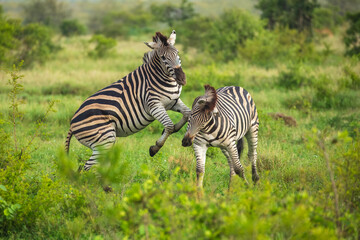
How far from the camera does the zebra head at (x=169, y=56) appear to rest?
5.36 m

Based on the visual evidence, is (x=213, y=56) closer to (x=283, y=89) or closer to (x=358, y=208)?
(x=283, y=89)

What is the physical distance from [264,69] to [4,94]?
32.9 ft

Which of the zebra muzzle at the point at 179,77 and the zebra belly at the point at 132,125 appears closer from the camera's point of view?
the zebra muzzle at the point at 179,77

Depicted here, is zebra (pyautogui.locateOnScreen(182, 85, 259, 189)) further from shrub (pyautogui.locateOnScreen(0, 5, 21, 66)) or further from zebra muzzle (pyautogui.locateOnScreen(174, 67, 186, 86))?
shrub (pyautogui.locateOnScreen(0, 5, 21, 66))

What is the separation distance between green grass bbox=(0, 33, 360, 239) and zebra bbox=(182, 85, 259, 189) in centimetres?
38

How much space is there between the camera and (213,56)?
63.4 ft

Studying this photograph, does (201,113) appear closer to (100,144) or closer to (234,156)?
A: (234,156)

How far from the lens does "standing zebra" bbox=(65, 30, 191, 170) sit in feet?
18.4

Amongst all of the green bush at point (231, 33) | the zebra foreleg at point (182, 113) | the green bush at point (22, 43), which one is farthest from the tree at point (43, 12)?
the zebra foreleg at point (182, 113)

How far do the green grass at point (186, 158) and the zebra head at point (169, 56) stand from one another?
1.32 m

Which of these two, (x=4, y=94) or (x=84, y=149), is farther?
(x=4, y=94)

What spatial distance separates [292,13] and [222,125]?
66.3ft

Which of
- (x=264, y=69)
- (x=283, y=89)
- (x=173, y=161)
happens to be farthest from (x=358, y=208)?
(x=264, y=69)

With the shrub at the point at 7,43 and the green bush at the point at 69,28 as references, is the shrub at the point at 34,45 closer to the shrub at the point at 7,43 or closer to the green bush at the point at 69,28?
the shrub at the point at 7,43
